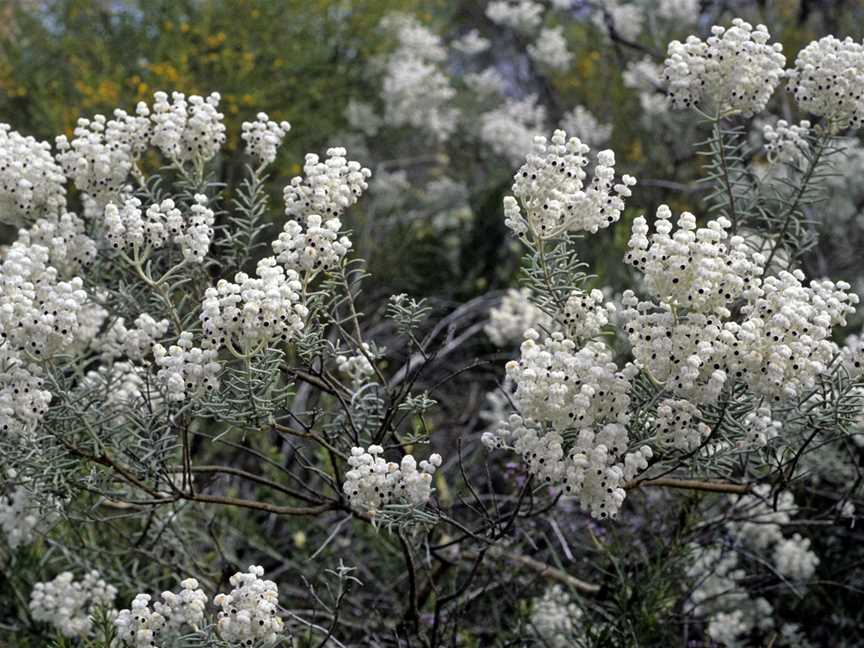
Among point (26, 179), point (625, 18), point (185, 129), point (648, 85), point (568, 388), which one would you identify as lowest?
point (568, 388)

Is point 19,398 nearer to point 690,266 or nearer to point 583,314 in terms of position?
point 583,314

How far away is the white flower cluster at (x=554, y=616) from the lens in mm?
3404

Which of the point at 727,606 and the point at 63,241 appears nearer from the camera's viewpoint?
the point at 63,241

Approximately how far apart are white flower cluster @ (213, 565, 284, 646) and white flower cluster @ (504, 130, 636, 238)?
94 cm

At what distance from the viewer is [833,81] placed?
2.72 metres

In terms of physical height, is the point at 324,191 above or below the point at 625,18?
below

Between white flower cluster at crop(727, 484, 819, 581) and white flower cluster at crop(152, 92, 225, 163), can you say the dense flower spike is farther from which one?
white flower cluster at crop(727, 484, 819, 581)

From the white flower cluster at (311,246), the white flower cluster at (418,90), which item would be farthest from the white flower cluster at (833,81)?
the white flower cluster at (418,90)

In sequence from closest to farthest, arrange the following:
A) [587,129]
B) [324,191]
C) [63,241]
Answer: [324,191] < [63,241] < [587,129]

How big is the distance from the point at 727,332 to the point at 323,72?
22.5 feet

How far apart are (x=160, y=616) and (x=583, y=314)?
1129mm

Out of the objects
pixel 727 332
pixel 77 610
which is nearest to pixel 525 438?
pixel 727 332

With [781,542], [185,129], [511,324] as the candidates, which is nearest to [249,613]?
[185,129]

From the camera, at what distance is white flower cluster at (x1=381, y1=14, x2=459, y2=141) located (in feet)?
24.9
